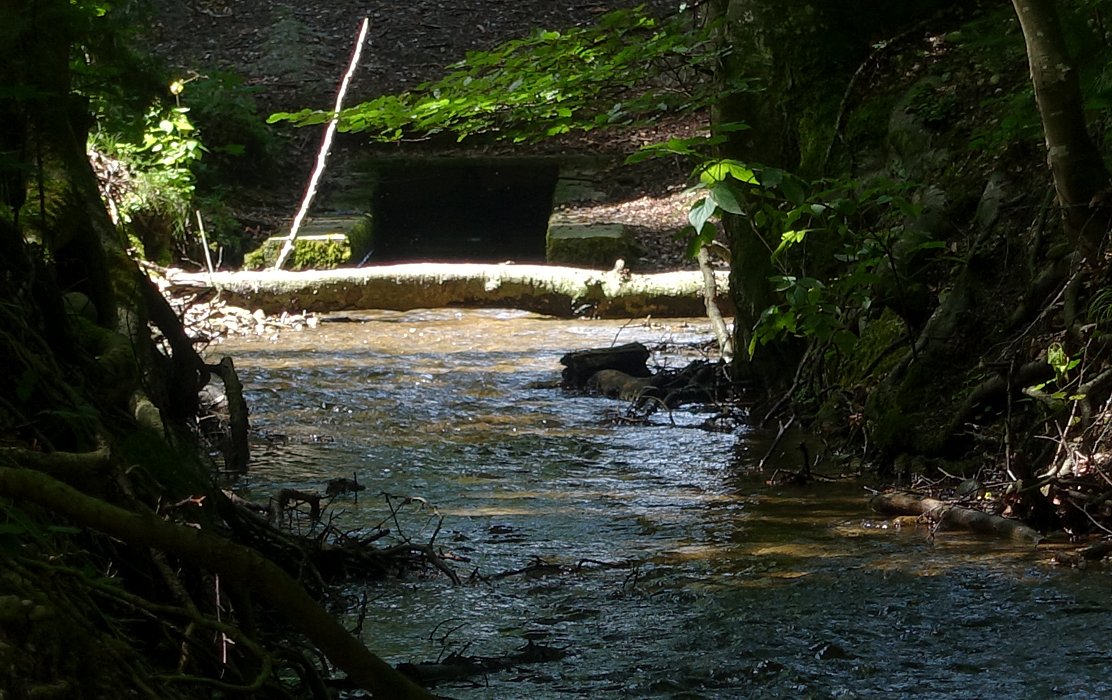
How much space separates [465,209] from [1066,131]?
14.0 meters

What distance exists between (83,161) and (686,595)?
2.93 m

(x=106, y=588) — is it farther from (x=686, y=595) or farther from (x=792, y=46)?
(x=792, y=46)

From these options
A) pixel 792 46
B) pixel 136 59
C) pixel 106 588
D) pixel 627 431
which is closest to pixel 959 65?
pixel 792 46

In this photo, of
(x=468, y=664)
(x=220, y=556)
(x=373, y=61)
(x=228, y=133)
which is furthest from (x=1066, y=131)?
(x=373, y=61)

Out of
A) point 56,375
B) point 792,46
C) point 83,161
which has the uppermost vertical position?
point 792,46

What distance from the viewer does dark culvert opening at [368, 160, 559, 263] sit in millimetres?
17516

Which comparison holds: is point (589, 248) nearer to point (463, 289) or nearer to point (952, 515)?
point (463, 289)

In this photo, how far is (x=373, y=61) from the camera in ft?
68.6

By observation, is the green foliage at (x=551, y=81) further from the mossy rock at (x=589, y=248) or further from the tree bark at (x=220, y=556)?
the mossy rock at (x=589, y=248)

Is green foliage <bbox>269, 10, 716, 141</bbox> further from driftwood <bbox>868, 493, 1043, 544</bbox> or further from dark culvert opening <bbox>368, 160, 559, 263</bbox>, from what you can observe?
dark culvert opening <bbox>368, 160, 559, 263</bbox>

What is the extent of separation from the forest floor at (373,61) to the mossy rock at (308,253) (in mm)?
1529

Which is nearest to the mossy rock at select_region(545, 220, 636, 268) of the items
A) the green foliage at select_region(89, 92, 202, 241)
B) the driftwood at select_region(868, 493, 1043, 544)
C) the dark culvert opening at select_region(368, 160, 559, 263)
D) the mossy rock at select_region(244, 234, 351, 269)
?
the mossy rock at select_region(244, 234, 351, 269)

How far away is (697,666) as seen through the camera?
3541 millimetres

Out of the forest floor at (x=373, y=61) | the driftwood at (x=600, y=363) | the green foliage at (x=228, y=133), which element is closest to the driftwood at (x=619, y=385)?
the driftwood at (x=600, y=363)
